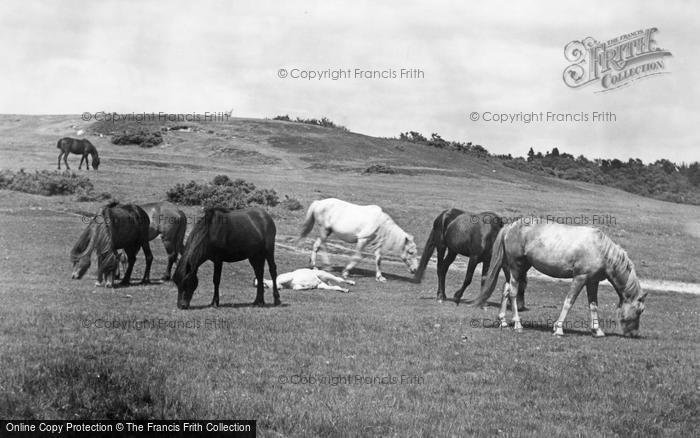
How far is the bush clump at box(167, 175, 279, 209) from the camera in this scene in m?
41.3

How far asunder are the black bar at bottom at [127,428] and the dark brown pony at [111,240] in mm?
11181

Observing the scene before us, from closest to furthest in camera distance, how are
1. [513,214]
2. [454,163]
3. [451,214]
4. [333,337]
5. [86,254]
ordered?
[333,337] → [86,254] → [451,214] → [513,214] → [454,163]

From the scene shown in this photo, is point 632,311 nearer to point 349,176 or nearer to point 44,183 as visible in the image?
point 44,183

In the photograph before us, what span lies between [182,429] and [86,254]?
13.0 m

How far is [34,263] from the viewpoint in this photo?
22.2 m

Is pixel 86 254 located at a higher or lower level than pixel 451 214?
lower

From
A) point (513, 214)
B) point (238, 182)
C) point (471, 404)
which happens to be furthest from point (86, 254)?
point (513, 214)

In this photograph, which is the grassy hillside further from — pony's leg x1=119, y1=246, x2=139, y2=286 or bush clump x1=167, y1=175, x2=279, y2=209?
pony's leg x1=119, y1=246, x2=139, y2=286

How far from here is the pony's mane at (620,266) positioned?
49.6 ft

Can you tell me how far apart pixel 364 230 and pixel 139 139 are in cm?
4905

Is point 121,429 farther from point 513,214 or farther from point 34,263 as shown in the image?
point 513,214

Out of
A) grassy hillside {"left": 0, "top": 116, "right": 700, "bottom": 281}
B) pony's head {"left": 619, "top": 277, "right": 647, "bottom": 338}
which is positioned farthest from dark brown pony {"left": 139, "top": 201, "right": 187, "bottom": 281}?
grassy hillside {"left": 0, "top": 116, "right": 700, "bottom": 281}

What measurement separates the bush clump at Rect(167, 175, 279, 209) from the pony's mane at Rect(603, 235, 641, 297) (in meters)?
27.0

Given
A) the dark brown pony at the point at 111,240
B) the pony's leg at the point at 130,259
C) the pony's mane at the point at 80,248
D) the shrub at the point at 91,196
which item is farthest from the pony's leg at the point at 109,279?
the shrub at the point at 91,196
